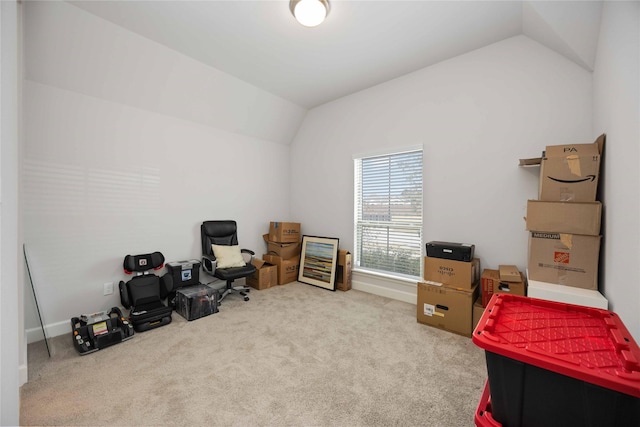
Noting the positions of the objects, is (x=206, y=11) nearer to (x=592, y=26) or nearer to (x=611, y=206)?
(x=592, y=26)

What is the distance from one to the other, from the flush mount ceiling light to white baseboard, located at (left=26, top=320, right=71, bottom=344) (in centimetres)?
372

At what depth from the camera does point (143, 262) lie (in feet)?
9.63

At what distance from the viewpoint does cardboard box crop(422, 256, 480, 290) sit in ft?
8.32

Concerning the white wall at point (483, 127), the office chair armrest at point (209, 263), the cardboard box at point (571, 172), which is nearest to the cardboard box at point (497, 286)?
the white wall at point (483, 127)

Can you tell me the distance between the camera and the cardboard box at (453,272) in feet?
8.32

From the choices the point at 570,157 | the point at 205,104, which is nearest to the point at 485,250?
the point at 570,157

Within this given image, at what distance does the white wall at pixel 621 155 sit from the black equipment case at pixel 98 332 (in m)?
3.63

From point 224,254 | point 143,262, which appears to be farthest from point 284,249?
point 143,262

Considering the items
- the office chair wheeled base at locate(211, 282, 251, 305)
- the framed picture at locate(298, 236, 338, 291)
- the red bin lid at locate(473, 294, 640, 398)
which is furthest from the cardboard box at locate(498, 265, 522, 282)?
the office chair wheeled base at locate(211, 282, 251, 305)

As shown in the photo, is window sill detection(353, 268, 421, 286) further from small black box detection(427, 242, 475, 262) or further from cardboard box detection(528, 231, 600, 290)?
cardboard box detection(528, 231, 600, 290)

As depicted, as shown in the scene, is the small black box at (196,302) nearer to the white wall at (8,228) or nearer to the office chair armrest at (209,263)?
the office chair armrest at (209,263)

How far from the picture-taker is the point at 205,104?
346cm

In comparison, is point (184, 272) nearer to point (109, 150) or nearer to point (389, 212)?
point (109, 150)

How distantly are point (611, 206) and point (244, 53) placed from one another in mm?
3496
